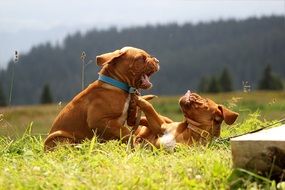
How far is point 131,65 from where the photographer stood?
5.63 metres

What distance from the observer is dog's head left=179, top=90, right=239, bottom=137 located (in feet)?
18.6

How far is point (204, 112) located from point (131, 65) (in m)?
0.73

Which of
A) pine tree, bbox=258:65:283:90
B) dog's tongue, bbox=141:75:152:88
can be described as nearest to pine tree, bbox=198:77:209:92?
pine tree, bbox=258:65:283:90

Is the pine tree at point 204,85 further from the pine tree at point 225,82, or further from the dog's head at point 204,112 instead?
the dog's head at point 204,112

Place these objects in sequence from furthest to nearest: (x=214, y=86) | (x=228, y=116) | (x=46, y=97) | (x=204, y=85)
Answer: (x=204, y=85), (x=46, y=97), (x=214, y=86), (x=228, y=116)

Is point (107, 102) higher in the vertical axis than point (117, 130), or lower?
higher

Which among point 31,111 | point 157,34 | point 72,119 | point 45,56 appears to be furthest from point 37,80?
point 72,119

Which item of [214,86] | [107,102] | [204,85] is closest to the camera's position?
[107,102]

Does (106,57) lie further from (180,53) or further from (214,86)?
(180,53)

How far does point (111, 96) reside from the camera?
18.4 ft

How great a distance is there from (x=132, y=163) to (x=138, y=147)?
549 millimetres

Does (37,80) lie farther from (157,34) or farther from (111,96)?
(111,96)

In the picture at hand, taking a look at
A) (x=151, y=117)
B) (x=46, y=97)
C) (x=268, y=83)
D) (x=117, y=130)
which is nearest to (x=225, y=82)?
(x=268, y=83)

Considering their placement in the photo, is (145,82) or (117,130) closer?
(117,130)
